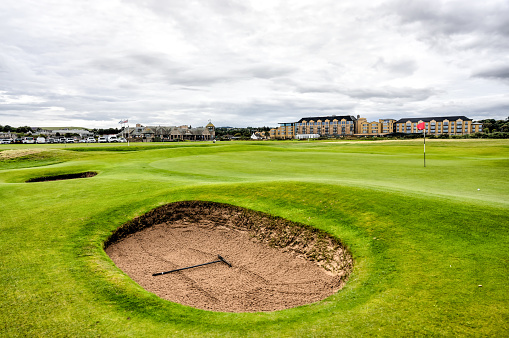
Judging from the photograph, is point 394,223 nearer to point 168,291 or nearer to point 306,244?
point 306,244

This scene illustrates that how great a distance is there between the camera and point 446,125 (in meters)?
171

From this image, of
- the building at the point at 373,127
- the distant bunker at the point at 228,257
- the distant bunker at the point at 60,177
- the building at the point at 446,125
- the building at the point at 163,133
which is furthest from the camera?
the building at the point at 373,127

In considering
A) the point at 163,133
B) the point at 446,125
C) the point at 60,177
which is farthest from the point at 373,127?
the point at 60,177

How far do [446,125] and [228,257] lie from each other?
7692 inches

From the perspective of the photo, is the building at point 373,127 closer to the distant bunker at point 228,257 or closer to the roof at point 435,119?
the roof at point 435,119

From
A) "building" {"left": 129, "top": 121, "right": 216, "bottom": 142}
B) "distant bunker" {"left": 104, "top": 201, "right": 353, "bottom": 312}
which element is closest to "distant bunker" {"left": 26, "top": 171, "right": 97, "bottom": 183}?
"distant bunker" {"left": 104, "top": 201, "right": 353, "bottom": 312}

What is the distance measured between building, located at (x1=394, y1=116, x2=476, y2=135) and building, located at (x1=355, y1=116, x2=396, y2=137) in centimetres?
876

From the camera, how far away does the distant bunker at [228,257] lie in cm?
895

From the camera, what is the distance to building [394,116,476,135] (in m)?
Answer: 166

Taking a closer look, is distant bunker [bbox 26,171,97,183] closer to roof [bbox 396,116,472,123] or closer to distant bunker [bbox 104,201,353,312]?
distant bunker [bbox 104,201,353,312]

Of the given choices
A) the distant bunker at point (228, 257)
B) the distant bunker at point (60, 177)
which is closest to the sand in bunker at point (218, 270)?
the distant bunker at point (228, 257)

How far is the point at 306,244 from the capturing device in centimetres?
1141

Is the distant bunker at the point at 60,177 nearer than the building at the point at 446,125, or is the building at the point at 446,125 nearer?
the distant bunker at the point at 60,177

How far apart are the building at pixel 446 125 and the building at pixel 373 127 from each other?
28.7 feet
